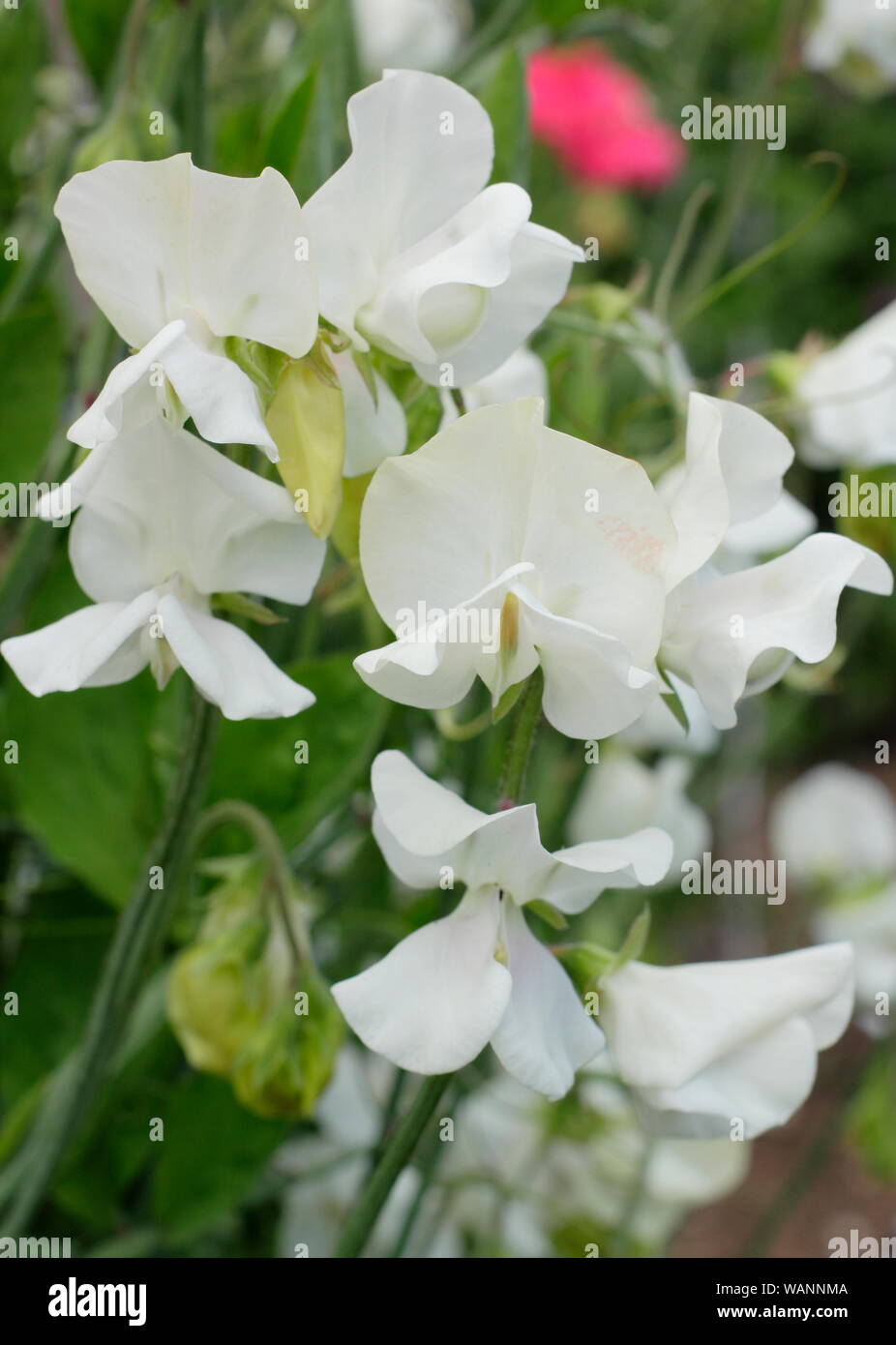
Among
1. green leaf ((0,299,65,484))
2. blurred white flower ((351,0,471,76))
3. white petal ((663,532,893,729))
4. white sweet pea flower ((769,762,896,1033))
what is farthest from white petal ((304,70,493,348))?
blurred white flower ((351,0,471,76))

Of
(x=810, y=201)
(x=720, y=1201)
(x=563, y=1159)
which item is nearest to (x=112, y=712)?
(x=563, y=1159)

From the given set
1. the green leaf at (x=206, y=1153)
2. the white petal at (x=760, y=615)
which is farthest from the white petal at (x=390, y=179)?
the green leaf at (x=206, y=1153)

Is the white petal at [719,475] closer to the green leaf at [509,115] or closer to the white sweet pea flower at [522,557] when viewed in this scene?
the white sweet pea flower at [522,557]

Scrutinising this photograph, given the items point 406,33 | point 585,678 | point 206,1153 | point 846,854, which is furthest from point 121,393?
point 406,33

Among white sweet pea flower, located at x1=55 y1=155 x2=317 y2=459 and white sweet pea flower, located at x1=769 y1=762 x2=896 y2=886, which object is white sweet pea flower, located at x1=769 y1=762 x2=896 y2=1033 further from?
white sweet pea flower, located at x1=55 y1=155 x2=317 y2=459

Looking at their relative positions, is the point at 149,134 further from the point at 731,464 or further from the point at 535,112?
the point at 535,112

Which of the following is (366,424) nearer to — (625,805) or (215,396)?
(215,396)
